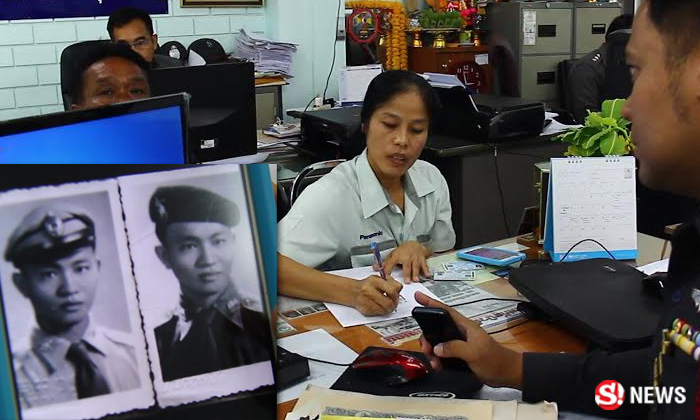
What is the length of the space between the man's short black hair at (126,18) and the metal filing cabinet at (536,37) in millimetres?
2479

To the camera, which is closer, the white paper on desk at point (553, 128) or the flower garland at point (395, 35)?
the white paper on desk at point (553, 128)

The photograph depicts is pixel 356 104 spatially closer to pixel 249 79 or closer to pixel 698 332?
pixel 249 79

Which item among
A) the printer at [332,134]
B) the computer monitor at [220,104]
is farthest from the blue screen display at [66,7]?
the computer monitor at [220,104]

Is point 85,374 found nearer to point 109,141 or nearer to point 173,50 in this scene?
point 109,141

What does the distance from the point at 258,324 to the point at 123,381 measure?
119mm

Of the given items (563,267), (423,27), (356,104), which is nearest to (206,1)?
(356,104)

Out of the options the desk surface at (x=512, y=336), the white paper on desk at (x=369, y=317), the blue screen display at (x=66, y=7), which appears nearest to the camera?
the desk surface at (x=512, y=336)

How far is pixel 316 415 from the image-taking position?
3.37ft

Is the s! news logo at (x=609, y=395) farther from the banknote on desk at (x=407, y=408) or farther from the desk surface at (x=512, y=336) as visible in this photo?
the desk surface at (x=512, y=336)

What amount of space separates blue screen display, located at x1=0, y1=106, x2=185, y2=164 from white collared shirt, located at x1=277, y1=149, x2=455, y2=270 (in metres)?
0.65

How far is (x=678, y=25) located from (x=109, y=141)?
0.75 m

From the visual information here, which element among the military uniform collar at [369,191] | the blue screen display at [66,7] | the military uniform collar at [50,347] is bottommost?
the military uniform collar at [369,191]

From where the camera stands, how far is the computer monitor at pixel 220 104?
2348 mm

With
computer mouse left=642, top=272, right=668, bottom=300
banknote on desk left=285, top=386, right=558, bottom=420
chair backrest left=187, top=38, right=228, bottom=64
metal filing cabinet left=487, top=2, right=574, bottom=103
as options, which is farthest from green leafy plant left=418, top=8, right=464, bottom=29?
banknote on desk left=285, top=386, right=558, bottom=420
